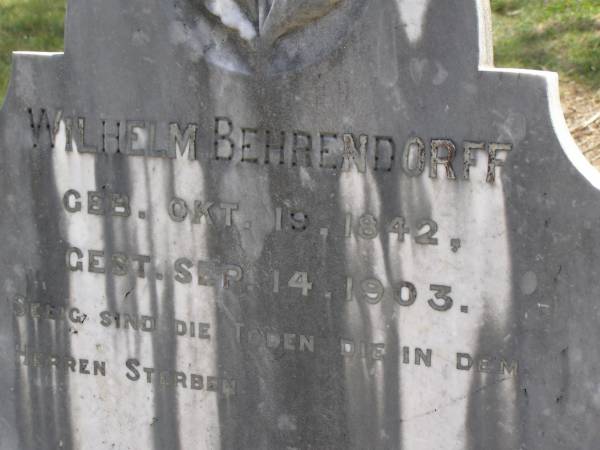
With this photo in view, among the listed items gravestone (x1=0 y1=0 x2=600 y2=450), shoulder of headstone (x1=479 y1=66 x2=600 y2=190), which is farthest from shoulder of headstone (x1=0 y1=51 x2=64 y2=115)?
shoulder of headstone (x1=479 y1=66 x2=600 y2=190)

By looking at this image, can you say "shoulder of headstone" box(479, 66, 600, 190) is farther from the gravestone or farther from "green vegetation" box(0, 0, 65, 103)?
"green vegetation" box(0, 0, 65, 103)

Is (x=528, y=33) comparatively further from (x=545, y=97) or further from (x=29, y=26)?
(x=545, y=97)

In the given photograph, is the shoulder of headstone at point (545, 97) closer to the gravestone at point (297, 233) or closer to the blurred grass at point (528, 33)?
the gravestone at point (297, 233)

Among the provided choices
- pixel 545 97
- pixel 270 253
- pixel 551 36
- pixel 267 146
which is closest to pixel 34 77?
pixel 267 146

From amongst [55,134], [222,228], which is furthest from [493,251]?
[55,134]

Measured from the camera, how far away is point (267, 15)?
3.31 meters

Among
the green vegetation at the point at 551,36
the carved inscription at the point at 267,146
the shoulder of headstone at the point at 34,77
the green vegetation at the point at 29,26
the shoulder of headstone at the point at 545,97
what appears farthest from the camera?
the green vegetation at the point at 29,26

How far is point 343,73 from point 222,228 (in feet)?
1.99

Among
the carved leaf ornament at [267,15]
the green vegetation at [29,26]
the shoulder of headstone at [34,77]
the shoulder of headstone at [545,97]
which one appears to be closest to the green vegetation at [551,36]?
the green vegetation at [29,26]

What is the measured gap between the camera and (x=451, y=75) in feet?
10.5

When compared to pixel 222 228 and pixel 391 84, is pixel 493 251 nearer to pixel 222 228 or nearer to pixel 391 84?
pixel 391 84

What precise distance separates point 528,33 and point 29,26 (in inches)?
139

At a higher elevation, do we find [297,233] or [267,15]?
[267,15]

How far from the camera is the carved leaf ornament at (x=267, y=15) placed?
10.6 feet
